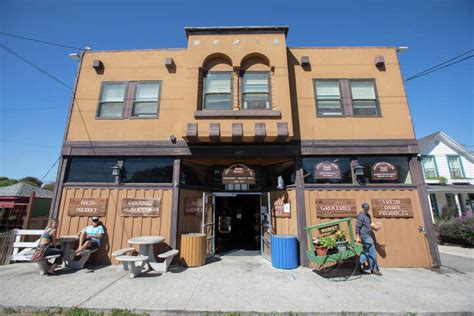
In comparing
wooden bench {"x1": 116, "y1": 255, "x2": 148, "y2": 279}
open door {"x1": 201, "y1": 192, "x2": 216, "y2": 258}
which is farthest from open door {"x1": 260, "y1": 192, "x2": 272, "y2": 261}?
wooden bench {"x1": 116, "y1": 255, "x2": 148, "y2": 279}

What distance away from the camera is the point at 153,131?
8234 mm

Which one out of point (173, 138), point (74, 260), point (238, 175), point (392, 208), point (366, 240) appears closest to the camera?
point (366, 240)

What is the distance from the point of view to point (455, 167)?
702 inches

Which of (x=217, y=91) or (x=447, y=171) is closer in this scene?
(x=217, y=91)

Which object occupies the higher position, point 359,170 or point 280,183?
point 359,170

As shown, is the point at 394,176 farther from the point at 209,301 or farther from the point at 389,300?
the point at 209,301

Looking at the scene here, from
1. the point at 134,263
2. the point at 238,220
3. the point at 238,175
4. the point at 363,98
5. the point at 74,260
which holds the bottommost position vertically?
the point at 74,260

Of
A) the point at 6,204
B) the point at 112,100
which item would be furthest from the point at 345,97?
the point at 6,204

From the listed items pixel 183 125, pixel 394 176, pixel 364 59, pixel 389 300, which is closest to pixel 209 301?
pixel 389 300

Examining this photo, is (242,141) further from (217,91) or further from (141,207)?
(141,207)

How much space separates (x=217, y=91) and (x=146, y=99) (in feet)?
9.78

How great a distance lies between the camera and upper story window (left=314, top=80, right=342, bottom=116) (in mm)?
8422

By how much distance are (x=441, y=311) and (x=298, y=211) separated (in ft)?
13.1

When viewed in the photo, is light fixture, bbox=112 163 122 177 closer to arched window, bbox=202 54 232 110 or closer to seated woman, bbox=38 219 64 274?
seated woman, bbox=38 219 64 274
